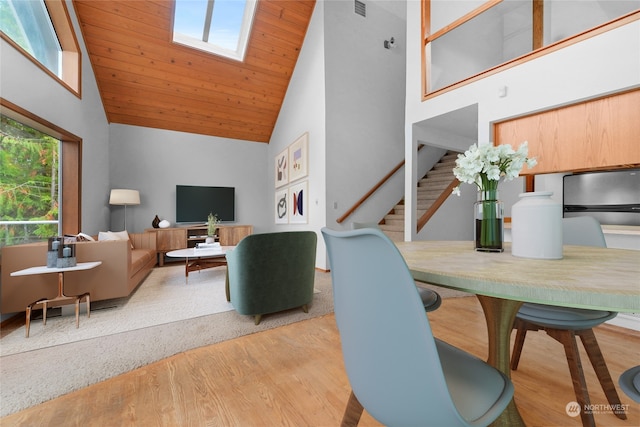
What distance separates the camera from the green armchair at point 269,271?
2242mm

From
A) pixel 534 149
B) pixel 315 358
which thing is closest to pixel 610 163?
pixel 534 149

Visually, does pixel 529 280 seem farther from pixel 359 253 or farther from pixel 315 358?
pixel 315 358

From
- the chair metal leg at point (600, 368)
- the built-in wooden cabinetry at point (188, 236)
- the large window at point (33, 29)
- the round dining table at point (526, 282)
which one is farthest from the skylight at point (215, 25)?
the chair metal leg at point (600, 368)

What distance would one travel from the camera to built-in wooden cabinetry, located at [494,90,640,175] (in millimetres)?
2062

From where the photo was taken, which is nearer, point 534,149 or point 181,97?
point 534,149

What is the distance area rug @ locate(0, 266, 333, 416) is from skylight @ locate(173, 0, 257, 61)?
418cm

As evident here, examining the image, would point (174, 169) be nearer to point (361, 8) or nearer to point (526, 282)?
point (361, 8)

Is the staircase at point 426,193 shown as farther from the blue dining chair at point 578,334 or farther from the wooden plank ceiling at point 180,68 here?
the wooden plank ceiling at point 180,68

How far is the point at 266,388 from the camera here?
4.86 feet

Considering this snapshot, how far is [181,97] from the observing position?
5.18m

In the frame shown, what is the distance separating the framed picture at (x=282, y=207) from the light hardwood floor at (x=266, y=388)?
371 cm

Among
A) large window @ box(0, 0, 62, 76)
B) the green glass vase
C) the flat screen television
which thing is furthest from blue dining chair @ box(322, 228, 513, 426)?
the flat screen television

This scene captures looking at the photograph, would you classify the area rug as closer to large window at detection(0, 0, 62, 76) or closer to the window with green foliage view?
the window with green foliage view

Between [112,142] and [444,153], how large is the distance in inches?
270
